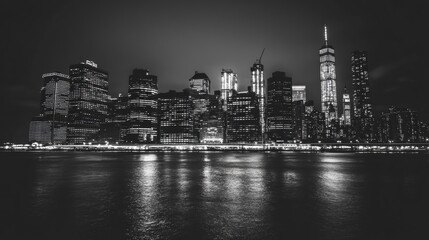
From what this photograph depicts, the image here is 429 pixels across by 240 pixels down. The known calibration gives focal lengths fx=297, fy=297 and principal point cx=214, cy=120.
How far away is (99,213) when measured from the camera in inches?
760

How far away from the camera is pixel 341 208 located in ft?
69.7

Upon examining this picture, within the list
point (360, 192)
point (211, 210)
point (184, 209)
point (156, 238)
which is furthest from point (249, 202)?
point (360, 192)

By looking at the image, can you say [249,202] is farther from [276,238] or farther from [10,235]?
[10,235]

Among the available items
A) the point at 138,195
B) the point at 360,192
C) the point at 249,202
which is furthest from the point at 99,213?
the point at 360,192

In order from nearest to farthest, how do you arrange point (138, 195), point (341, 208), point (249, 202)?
point (341, 208) < point (249, 202) < point (138, 195)

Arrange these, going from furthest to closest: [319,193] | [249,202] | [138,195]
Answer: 1. [319,193]
2. [138,195]
3. [249,202]

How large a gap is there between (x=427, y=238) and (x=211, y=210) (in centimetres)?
1203

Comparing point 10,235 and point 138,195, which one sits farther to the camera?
point 138,195

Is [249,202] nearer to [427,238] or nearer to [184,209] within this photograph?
[184,209]

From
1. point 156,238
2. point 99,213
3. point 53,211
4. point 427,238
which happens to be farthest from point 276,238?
point 53,211

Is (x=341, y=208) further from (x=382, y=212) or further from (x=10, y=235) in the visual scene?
(x=10, y=235)

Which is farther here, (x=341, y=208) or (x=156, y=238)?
(x=341, y=208)

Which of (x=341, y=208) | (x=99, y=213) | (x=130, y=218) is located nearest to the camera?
(x=130, y=218)

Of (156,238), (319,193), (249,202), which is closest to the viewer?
(156,238)
